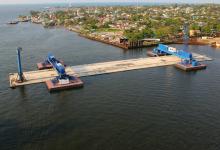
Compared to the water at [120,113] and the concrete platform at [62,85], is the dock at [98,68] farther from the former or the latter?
the concrete platform at [62,85]

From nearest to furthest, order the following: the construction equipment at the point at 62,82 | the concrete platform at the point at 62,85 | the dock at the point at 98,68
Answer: the concrete platform at the point at 62,85 → the construction equipment at the point at 62,82 → the dock at the point at 98,68

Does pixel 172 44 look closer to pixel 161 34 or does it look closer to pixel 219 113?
pixel 161 34

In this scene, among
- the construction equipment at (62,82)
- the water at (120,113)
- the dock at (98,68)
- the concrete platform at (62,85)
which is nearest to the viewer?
the water at (120,113)

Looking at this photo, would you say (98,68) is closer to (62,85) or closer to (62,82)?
(62,82)

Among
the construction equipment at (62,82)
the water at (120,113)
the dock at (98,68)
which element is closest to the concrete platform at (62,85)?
the construction equipment at (62,82)

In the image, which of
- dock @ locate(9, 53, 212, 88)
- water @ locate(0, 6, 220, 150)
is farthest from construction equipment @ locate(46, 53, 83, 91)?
dock @ locate(9, 53, 212, 88)

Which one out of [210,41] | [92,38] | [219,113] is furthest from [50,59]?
[210,41]
